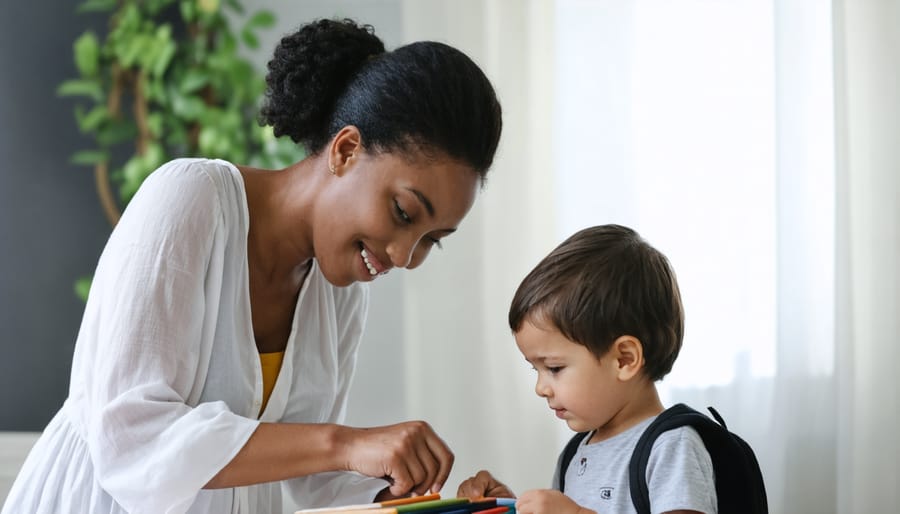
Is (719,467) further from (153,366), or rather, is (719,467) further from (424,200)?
(153,366)

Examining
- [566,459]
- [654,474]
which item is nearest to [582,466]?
[566,459]

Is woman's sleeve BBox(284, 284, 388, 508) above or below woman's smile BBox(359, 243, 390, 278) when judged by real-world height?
below

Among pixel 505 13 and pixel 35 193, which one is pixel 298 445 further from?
pixel 35 193

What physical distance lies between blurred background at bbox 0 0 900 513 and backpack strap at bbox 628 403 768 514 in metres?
0.85

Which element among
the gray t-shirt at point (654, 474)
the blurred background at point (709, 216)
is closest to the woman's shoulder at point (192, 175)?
the gray t-shirt at point (654, 474)

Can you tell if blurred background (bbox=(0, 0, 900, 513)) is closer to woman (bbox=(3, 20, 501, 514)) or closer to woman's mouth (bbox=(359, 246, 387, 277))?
woman (bbox=(3, 20, 501, 514))

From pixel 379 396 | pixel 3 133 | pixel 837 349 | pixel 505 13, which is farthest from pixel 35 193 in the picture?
pixel 837 349

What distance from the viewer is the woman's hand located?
115 cm

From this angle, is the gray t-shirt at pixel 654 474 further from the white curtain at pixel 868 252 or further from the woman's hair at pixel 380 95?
the white curtain at pixel 868 252

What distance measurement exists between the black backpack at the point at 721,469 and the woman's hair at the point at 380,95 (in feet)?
1.37

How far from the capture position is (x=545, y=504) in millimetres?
1120

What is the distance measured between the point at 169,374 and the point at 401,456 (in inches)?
12.4

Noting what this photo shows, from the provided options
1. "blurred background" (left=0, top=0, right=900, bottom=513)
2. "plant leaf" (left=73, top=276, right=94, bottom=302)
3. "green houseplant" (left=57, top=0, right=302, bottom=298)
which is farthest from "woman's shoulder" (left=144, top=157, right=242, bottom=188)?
"plant leaf" (left=73, top=276, right=94, bottom=302)

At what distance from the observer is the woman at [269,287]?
1.18 m
